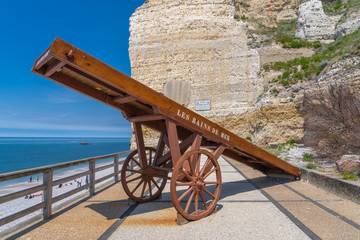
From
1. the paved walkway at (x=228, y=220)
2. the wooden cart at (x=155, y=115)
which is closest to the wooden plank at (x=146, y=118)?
the wooden cart at (x=155, y=115)

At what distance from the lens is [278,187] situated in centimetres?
631

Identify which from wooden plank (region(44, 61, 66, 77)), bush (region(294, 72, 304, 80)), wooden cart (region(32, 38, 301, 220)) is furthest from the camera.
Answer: bush (region(294, 72, 304, 80))

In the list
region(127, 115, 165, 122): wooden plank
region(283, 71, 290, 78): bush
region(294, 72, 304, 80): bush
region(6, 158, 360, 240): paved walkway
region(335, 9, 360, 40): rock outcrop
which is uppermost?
region(335, 9, 360, 40): rock outcrop

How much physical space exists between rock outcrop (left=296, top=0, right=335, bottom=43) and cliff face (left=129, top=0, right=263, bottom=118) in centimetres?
700

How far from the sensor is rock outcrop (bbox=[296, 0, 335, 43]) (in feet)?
88.0

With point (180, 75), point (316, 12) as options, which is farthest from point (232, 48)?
point (316, 12)

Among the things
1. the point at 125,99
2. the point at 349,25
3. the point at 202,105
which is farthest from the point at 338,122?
the point at 349,25

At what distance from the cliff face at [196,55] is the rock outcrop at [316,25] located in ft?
23.0

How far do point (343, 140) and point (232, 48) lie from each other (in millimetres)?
22922

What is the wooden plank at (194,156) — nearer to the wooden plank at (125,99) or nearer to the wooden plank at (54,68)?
the wooden plank at (125,99)

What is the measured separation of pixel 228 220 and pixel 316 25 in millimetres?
30444

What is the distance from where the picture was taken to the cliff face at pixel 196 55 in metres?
26.5

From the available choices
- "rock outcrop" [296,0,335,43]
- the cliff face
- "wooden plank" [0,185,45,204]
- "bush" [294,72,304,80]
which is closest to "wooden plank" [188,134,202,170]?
"wooden plank" [0,185,45,204]

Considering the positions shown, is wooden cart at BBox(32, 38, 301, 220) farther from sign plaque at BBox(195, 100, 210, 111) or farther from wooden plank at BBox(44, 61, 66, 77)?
sign plaque at BBox(195, 100, 210, 111)
